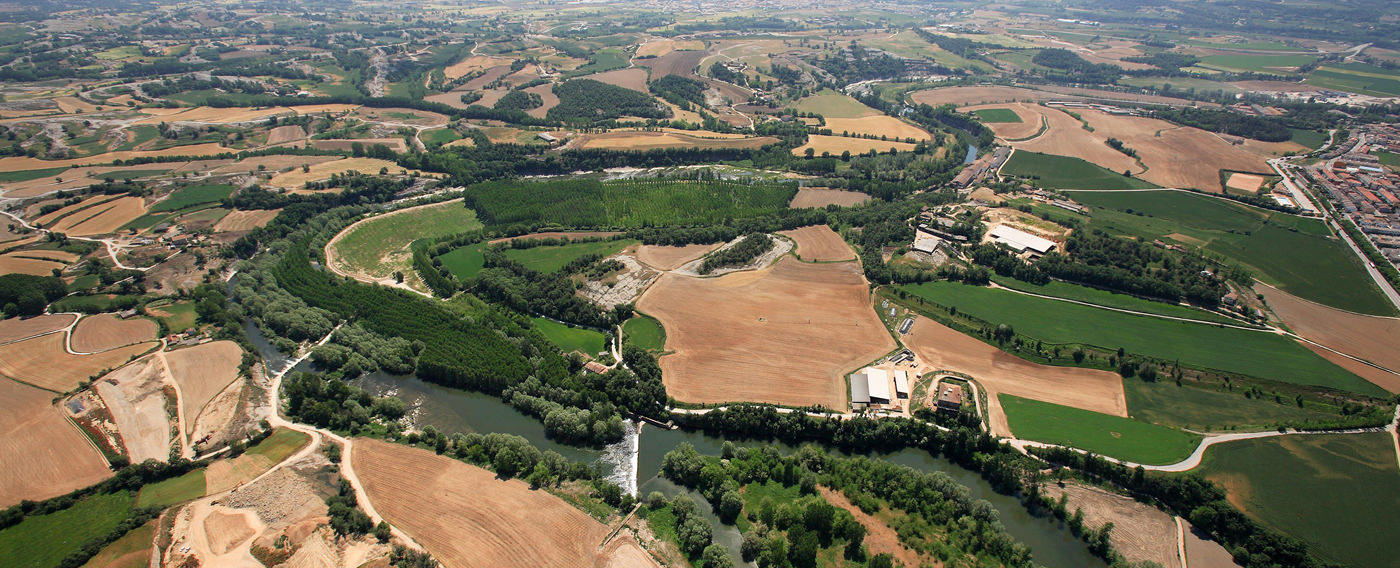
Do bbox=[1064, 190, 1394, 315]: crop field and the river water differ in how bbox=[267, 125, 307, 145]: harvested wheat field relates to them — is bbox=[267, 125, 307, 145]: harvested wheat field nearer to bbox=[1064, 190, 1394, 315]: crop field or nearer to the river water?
the river water

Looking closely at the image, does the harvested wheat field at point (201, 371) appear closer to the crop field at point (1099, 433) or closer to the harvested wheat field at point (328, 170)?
the harvested wheat field at point (328, 170)

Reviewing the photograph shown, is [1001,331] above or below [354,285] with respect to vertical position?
above

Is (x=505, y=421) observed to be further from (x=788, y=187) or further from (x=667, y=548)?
(x=788, y=187)

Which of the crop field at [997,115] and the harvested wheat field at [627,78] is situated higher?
the crop field at [997,115]

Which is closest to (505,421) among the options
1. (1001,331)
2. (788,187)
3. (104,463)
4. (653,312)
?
(653,312)

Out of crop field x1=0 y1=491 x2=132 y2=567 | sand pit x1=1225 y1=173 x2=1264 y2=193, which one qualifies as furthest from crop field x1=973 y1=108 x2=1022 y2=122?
crop field x1=0 y1=491 x2=132 y2=567

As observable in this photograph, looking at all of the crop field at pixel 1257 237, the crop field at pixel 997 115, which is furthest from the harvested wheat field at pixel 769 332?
the crop field at pixel 997 115
